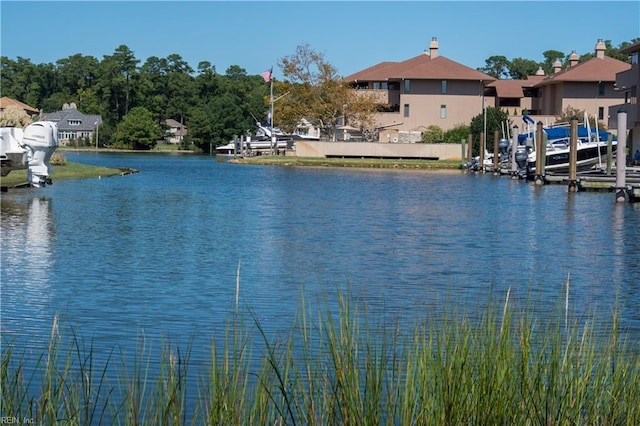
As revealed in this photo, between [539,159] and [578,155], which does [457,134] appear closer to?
[578,155]

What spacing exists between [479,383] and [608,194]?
38.7 meters

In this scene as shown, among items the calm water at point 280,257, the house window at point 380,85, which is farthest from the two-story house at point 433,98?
the calm water at point 280,257

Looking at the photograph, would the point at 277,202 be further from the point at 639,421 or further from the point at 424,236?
the point at 639,421

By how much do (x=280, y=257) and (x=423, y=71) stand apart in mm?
88015

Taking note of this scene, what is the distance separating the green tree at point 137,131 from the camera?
6107 inches

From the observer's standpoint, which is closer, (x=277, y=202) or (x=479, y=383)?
(x=479, y=383)

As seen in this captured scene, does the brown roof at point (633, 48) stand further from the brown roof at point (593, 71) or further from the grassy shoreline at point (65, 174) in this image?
the grassy shoreline at point (65, 174)

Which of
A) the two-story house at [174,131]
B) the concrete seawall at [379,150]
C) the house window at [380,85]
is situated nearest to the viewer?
the concrete seawall at [379,150]

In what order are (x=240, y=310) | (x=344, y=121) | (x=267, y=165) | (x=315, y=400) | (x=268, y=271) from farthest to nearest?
(x=344, y=121) < (x=267, y=165) < (x=268, y=271) < (x=240, y=310) < (x=315, y=400)

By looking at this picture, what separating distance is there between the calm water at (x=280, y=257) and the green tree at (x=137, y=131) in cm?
11065

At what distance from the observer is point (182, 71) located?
176 metres

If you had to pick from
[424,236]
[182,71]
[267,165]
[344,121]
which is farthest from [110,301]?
[182,71]

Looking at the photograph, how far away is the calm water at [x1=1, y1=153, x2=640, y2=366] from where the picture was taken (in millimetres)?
15805

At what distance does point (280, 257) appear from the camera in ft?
76.9
